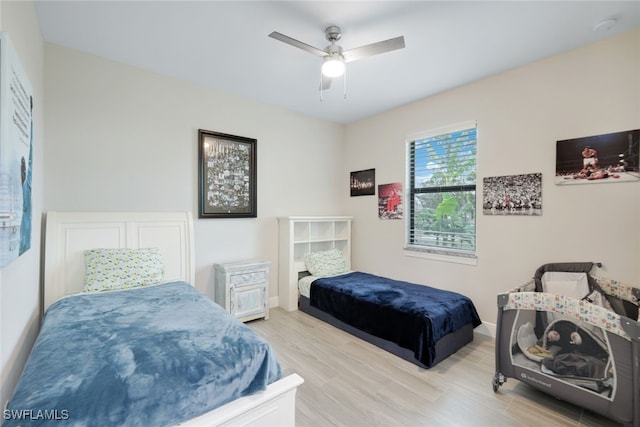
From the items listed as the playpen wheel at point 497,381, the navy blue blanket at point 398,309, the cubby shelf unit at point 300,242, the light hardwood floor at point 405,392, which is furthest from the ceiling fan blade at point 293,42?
the playpen wheel at point 497,381

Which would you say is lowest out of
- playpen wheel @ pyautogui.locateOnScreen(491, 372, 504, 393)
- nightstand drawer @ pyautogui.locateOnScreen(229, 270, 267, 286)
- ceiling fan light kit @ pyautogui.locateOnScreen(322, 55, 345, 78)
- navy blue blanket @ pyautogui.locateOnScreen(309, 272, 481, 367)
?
playpen wheel @ pyautogui.locateOnScreen(491, 372, 504, 393)

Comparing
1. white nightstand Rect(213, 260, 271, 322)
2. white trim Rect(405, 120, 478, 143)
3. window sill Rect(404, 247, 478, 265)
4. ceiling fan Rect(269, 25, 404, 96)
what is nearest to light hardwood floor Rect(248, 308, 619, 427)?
white nightstand Rect(213, 260, 271, 322)

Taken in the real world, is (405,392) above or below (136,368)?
below

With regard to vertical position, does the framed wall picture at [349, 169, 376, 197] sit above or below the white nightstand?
above

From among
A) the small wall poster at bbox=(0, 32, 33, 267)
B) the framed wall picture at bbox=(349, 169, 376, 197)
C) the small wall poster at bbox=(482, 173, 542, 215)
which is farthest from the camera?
the framed wall picture at bbox=(349, 169, 376, 197)

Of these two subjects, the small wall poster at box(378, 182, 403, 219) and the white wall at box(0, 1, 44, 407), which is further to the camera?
the small wall poster at box(378, 182, 403, 219)

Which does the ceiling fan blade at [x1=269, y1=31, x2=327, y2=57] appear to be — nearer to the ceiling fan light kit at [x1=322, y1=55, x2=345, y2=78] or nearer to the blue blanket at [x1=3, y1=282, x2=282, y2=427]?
the ceiling fan light kit at [x1=322, y1=55, x2=345, y2=78]

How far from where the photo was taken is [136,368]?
121cm

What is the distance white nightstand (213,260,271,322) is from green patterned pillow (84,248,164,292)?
0.74 m

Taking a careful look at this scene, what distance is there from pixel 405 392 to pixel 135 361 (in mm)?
1826

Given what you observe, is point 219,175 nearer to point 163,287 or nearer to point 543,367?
point 163,287

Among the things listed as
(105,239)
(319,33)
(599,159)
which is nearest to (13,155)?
(105,239)

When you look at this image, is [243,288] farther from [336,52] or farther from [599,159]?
[599,159]

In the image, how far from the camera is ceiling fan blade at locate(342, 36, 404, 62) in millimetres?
1943
